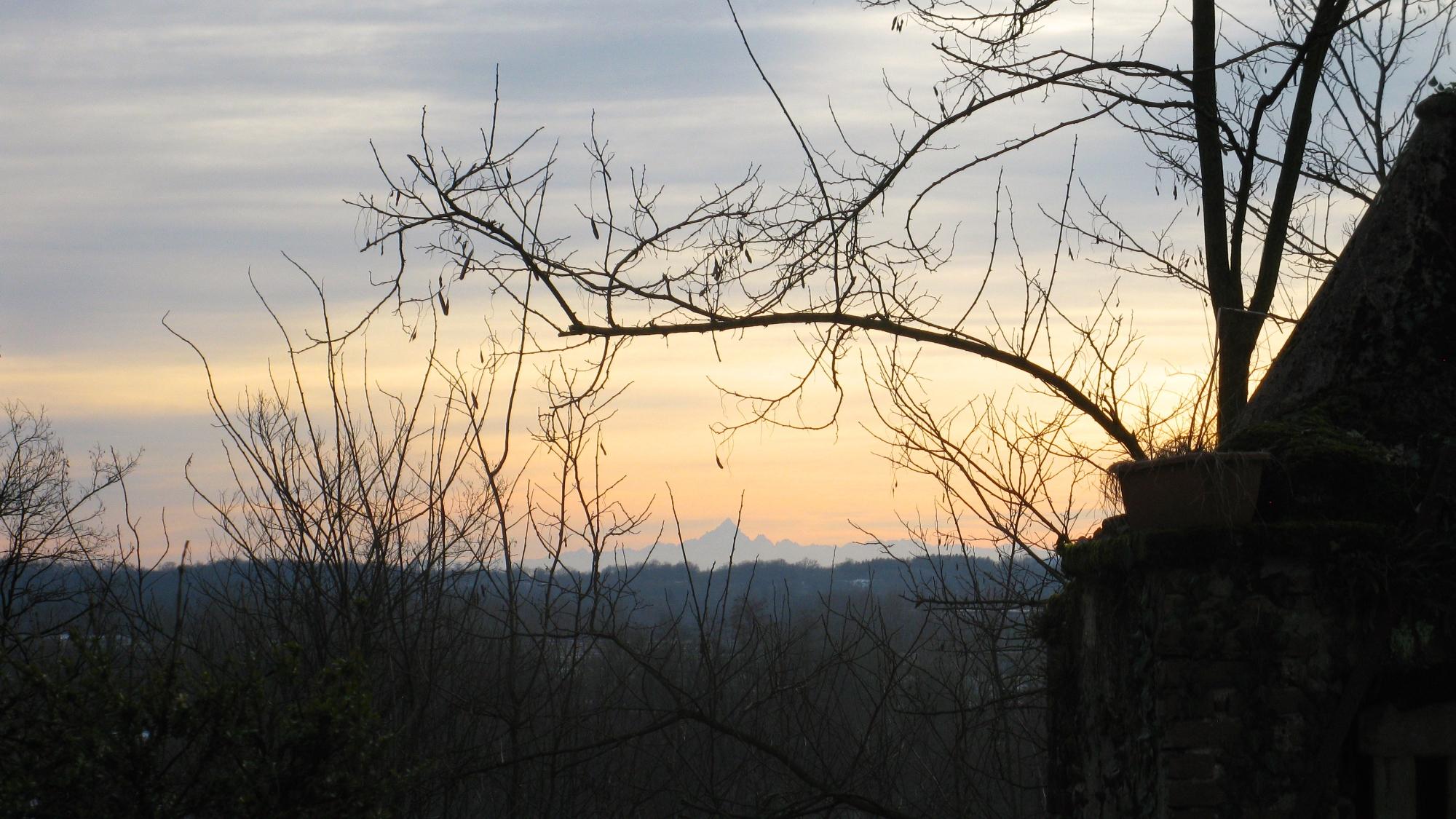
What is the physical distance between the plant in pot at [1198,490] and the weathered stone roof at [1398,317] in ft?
2.39

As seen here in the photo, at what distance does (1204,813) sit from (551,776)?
4.57 metres

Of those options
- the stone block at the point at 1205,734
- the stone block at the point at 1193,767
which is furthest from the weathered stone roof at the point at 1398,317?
the stone block at the point at 1193,767

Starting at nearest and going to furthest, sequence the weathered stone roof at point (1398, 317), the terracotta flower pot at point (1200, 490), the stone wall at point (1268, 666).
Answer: the stone wall at point (1268, 666)
the terracotta flower pot at point (1200, 490)
the weathered stone roof at point (1398, 317)

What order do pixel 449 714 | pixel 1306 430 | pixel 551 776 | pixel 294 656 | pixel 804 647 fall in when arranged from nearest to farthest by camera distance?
pixel 1306 430 < pixel 294 656 < pixel 551 776 < pixel 449 714 < pixel 804 647

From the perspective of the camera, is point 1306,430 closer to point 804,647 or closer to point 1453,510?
point 1453,510

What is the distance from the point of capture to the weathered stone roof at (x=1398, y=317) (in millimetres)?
4168

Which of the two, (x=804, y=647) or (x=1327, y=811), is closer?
(x=1327, y=811)

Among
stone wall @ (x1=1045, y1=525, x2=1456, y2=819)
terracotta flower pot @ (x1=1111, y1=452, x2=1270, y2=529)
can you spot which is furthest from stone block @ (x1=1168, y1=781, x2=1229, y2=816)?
terracotta flower pot @ (x1=1111, y1=452, x2=1270, y2=529)

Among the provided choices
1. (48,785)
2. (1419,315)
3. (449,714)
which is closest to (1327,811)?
(1419,315)

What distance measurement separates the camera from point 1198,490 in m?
3.78

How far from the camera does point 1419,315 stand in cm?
423

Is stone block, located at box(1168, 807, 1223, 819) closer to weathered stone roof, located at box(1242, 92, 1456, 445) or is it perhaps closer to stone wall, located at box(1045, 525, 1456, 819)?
stone wall, located at box(1045, 525, 1456, 819)

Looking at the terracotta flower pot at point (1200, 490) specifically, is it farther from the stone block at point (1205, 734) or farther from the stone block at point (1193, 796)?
the stone block at point (1193, 796)

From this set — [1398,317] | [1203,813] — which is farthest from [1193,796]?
[1398,317]
